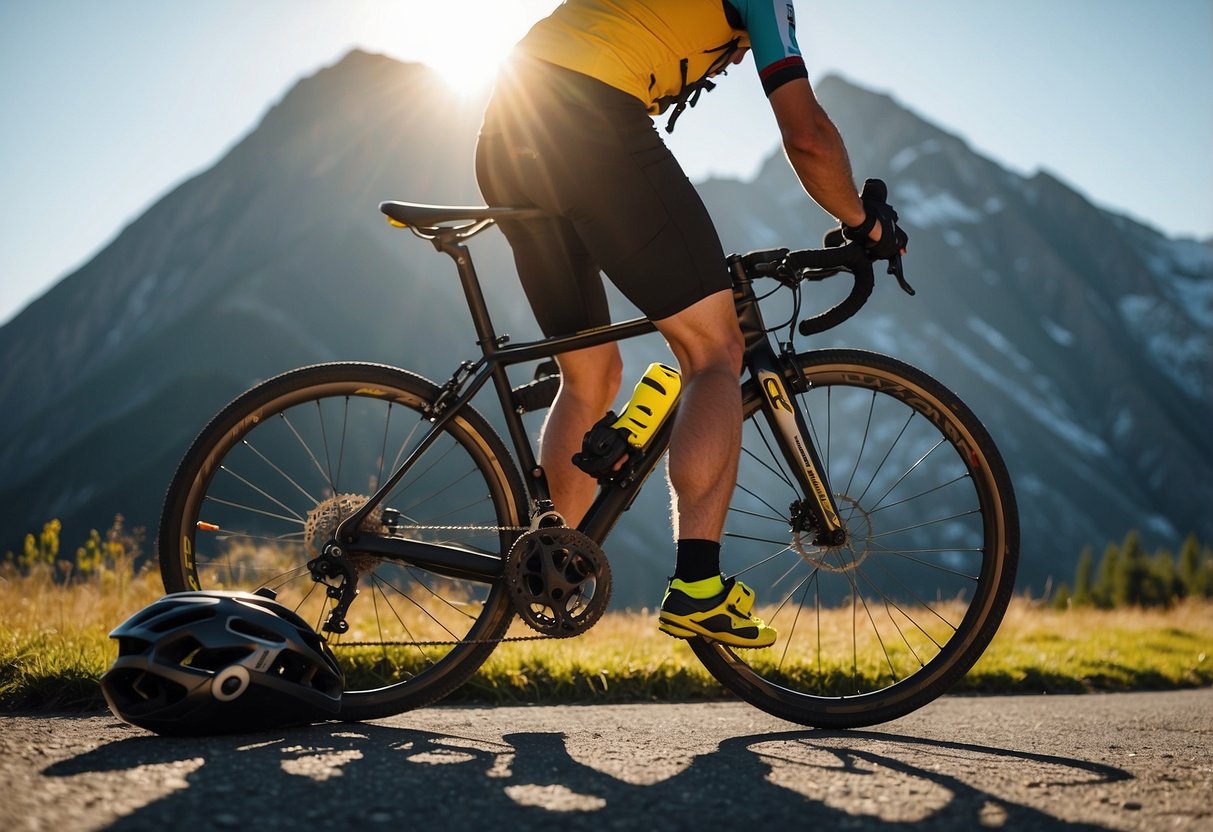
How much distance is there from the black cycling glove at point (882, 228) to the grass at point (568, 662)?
1.83m

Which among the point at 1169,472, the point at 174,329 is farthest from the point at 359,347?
the point at 1169,472

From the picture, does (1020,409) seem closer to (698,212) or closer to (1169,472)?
(1169,472)

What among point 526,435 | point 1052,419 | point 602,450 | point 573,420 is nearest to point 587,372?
point 573,420

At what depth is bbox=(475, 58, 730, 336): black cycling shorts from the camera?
8.71 feet

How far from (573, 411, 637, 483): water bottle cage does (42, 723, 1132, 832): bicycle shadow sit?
781 millimetres

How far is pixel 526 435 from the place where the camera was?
2.94 m

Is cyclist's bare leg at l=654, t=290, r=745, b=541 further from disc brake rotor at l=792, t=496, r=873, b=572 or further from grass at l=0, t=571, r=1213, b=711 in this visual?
grass at l=0, t=571, r=1213, b=711

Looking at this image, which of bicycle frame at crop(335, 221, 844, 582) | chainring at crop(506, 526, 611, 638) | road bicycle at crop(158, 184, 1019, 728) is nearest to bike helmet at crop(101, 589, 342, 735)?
road bicycle at crop(158, 184, 1019, 728)

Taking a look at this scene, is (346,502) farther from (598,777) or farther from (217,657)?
(598,777)

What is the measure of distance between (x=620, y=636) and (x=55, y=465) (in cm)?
12886

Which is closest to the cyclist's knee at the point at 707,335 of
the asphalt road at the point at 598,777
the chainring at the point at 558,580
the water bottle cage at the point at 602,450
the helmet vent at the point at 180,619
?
the water bottle cage at the point at 602,450

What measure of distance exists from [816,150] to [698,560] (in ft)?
4.09

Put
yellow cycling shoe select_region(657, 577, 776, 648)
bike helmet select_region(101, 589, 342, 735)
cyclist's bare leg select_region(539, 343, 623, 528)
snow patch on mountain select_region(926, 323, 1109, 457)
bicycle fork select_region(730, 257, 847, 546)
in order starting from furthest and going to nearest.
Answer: snow patch on mountain select_region(926, 323, 1109, 457) < cyclist's bare leg select_region(539, 343, 623, 528) < bicycle fork select_region(730, 257, 847, 546) < yellow cycling shoe select_region(657, 577, 776, 648) < bike helmet select_region(101, 589, 342, 735)

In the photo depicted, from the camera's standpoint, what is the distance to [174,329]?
443 feet
